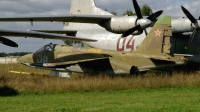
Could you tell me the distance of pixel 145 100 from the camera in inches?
482

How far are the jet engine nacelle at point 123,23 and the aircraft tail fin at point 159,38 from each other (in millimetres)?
1132

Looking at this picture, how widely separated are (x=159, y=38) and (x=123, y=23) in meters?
2.88

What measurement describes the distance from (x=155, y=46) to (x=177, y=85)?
402 cm

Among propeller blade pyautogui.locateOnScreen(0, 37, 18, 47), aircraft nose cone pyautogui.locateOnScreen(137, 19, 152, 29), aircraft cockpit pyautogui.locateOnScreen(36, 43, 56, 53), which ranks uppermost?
aircraft nose cone pyautogui.locateOnScreen(137, 19, 152, 29)

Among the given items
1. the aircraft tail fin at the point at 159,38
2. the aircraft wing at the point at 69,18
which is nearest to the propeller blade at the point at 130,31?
the aircraft tail fin at the point at 159,38

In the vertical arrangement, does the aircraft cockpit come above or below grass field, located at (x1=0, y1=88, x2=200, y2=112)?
above

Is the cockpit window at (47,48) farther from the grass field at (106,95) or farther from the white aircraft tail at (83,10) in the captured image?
the white aircraft tail at (83,10)

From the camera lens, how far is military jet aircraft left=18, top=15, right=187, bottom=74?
19.7 metres

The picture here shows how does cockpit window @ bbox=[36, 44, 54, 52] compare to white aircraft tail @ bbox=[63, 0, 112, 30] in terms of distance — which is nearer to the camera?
cockpit window @ bbox=[36, 44, 54, 52]

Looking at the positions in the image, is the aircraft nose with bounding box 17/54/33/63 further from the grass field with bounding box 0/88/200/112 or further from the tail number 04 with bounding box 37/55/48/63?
the grass field with bounding box 0/88/200/112

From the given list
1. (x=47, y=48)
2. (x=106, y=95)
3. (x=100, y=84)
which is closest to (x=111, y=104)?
(x=106, y=95)

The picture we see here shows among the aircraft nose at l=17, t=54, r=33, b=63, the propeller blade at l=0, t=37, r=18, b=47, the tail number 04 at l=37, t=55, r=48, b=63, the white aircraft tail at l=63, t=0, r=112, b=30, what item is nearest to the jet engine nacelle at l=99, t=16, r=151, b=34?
the tail number 04 at l=37, t=55, r=48, b=63

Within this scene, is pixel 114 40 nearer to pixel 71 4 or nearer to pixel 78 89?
pixel 71 4

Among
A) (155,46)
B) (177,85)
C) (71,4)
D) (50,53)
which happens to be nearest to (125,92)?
(177,85)
